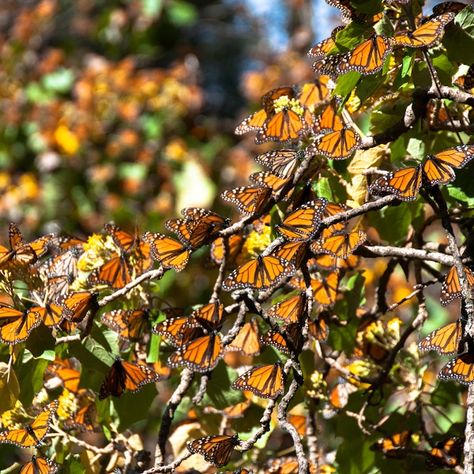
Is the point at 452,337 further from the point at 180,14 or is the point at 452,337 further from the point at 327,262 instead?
the point at 180,14

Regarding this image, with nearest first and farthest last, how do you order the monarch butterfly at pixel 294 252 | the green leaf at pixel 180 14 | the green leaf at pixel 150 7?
the monarch butterfly at pixel 294 252, the green leaf at pixel 150 7, the green leaf at pixel 180 14

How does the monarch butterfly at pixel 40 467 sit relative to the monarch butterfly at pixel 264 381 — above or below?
below

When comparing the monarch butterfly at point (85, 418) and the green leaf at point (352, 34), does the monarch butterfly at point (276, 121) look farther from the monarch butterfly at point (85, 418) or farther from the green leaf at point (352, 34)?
the monarch butterfly at point (85, 418)

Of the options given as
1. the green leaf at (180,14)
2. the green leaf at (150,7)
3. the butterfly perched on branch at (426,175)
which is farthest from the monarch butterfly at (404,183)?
the green leaf at (180,14)

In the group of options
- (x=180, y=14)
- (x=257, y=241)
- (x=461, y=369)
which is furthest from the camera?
(x=180, y=14)

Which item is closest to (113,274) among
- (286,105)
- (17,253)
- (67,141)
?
(17,253)

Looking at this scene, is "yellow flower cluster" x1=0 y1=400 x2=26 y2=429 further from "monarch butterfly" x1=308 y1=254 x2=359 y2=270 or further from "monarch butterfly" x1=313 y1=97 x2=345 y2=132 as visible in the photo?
"monarch butterfly" x1=313 y1=97 x2=345 y2=132

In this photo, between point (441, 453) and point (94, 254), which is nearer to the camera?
point (441, 453)
